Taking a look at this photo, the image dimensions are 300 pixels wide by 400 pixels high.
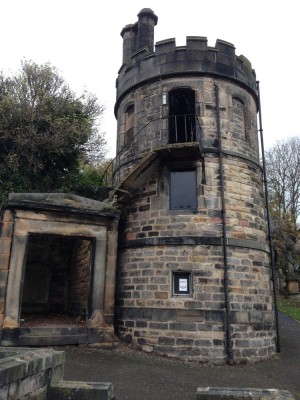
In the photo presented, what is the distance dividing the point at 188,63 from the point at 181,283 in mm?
6627

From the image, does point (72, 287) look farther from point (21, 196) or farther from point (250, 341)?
point (250, 341)

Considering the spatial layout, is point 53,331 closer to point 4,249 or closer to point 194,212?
point 4,249

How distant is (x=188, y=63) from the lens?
11.6 metres

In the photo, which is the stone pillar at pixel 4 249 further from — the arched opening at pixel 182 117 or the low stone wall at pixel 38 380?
the arched opening at pixel 182 117

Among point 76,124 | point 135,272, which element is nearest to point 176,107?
point 76,124

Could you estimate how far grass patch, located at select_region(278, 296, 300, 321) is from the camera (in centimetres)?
1821

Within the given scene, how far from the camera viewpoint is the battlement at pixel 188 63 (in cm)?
1162

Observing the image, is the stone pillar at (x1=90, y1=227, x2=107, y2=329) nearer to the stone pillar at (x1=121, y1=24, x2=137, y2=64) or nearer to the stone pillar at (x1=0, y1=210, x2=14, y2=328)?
the stone pillar at (x1=0, y1=210, x2=14, y2=328)

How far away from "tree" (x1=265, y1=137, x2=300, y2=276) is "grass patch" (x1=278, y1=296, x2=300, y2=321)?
2.87m

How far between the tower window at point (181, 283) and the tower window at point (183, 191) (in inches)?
72.7

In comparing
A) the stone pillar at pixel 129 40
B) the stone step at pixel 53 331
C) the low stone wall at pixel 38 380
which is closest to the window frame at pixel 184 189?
the stone step at pixel 53 331

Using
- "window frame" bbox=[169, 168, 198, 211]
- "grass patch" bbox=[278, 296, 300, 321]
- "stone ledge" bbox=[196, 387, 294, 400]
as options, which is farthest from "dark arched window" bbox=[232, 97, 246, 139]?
"grass patch" bbox=[278, 296, 300, 321]

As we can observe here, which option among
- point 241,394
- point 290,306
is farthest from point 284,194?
point 241,394

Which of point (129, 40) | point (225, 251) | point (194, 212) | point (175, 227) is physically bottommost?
point (225, 251)
